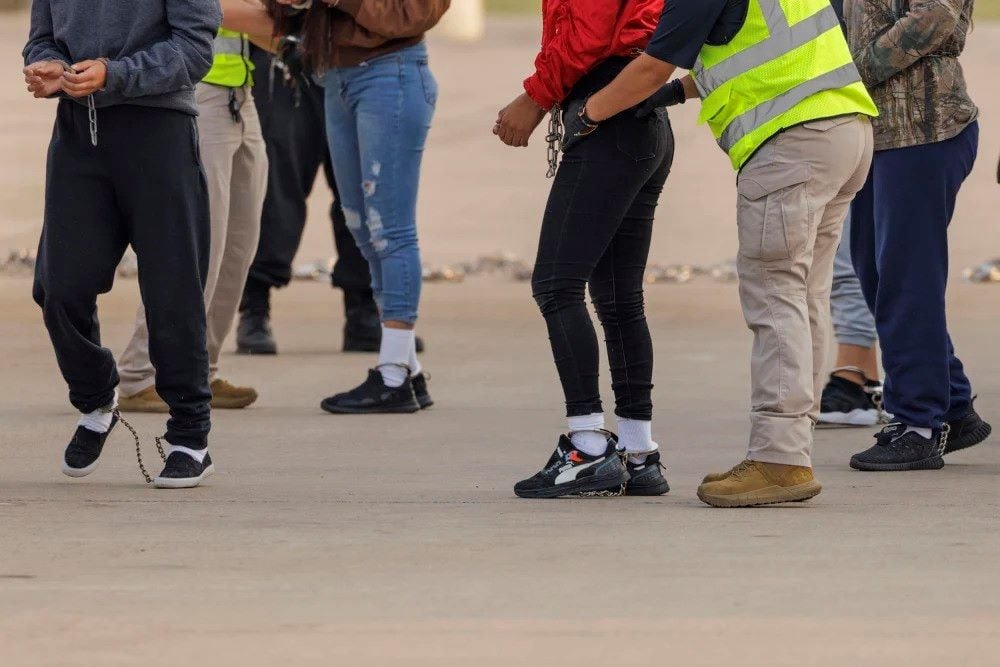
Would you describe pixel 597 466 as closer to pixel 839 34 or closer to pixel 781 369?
pixel 781 369

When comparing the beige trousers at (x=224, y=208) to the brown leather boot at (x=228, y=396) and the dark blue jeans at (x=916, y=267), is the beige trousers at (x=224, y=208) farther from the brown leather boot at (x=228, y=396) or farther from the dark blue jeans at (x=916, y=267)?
the dark blue jeans at (x=916, y=267)

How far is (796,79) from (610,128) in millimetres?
496

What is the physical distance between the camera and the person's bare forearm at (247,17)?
20.9ft

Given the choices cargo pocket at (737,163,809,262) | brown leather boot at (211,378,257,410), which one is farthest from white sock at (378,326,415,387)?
cargo pocket at (737,163,809,262)

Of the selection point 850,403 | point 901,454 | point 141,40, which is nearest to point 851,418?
point 850,403

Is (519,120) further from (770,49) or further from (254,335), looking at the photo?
(254,335)

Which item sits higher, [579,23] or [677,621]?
[579,23]

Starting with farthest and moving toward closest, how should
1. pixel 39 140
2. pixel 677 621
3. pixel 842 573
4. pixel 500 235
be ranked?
1. pixel 39 140
2. pixel 500 235
3. pixel 842 573
4. pixel 677 621

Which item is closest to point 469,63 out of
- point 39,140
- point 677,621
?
point 39,140

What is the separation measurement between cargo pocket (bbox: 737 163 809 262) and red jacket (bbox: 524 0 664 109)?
477mm

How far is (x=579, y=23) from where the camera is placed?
4.77 meters

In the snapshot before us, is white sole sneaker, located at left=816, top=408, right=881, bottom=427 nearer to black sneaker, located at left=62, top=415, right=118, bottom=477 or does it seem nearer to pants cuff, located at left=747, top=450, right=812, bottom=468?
pants cuff, located at left=747, top=450, right=812, bottom=468

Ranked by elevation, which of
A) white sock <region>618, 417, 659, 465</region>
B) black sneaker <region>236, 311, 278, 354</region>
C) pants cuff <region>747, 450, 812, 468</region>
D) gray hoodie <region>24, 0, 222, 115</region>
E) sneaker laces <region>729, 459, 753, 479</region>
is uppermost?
gray hoodie <region>24, 0, 222, 115</region>

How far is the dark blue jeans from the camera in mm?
5461
